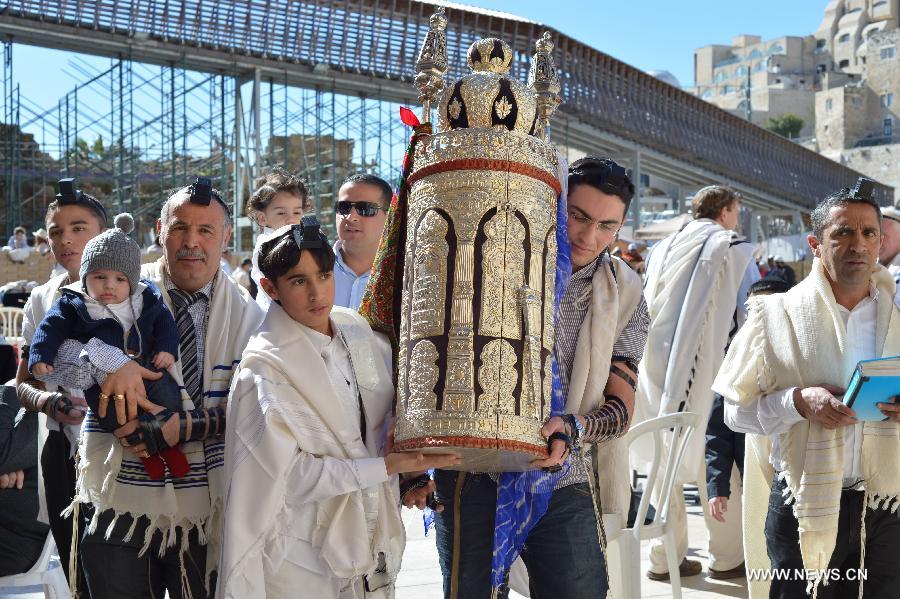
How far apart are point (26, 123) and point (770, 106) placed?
8363cm

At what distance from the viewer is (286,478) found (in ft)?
8.21

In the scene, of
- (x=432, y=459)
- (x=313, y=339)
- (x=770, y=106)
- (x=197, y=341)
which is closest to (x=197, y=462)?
(x=197, y=341)

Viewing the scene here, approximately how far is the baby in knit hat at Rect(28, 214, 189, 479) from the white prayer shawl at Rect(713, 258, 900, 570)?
194 centimetres

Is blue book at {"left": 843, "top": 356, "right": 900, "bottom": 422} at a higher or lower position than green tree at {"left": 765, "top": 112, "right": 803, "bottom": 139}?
lower

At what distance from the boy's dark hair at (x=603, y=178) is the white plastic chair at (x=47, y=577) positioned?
2.48 metres

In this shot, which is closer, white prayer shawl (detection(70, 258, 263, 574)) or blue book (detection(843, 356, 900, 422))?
white prayer shawl (detection(70, 258, 263, 574))

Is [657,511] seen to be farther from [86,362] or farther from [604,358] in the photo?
[86,362]

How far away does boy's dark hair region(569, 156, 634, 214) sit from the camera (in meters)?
2.78

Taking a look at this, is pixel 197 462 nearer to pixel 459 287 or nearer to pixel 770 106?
pixel 459 287

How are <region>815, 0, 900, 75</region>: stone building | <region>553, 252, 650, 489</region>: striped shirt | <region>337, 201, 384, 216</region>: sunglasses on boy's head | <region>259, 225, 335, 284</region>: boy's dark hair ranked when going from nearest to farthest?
<region>259, 225, 335, 284</region>: boy's dark hair → <region>553, 252, 650, 489</region>: striped shirt → <region>337, 201, 384, 216</region>: sunglasses on boy's head → <region>815, 0, 900, 75</region>: stone building

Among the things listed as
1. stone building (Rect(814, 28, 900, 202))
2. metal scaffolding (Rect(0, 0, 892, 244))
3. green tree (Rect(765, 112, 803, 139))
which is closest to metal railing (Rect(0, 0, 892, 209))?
metal scaffolding (Rect(0, 0, 892, 244))

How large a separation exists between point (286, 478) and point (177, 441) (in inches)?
15.2

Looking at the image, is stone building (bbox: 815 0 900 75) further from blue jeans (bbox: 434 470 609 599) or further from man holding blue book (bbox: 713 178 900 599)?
blue jeans (bbox: 434 470 609 599)

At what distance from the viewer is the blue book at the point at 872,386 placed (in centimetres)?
292
